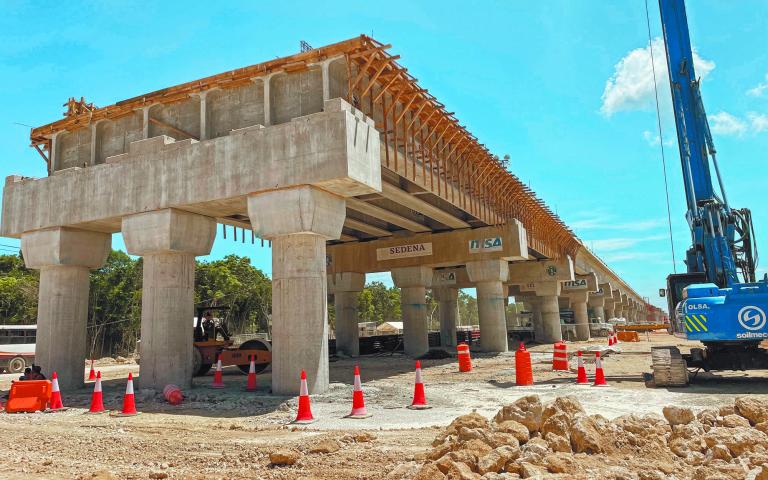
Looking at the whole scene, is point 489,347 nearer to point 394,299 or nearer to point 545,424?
point 545,424

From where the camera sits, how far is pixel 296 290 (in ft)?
40.2

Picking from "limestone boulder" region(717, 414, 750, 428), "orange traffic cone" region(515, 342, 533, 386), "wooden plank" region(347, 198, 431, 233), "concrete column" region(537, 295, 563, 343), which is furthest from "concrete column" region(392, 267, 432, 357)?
"limestone boulder" region(717, 414, 750, 428)

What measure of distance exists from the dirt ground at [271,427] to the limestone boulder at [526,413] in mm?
1030

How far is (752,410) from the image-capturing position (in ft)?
21.7

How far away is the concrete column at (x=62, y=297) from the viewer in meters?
15.8

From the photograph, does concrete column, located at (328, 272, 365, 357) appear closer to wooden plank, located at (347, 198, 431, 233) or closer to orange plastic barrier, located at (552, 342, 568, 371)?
wooden plank, located at (347, 198, 431, 233)

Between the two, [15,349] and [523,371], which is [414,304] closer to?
[523,371]

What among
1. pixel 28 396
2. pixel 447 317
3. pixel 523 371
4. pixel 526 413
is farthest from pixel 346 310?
pixel 526 413

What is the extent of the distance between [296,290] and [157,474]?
6.73 metres

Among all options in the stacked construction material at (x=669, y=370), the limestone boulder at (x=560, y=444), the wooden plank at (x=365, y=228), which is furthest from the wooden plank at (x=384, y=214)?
the limestone boulder at (x=560, y=444)

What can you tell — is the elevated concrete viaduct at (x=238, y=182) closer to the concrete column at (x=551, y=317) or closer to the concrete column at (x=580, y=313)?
the concrete column at (x=551, y=317)

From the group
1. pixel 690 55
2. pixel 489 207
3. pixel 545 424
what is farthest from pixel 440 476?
pixel 489 207

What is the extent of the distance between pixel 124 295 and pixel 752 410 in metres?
44.1

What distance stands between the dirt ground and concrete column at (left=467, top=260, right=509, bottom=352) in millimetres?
9772
